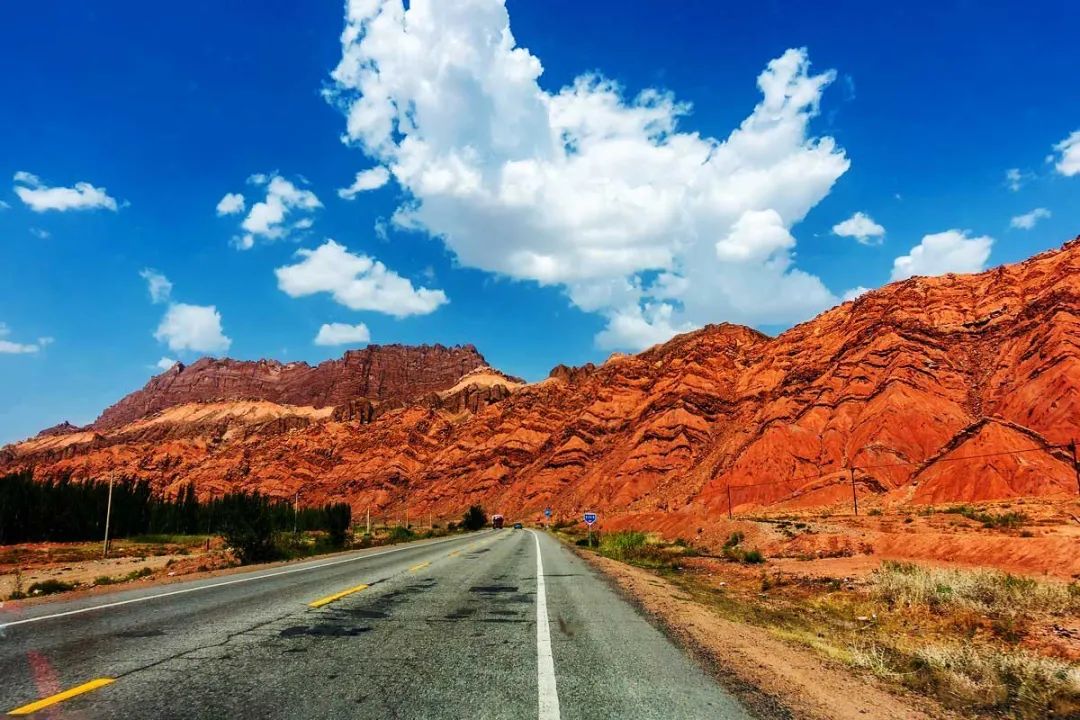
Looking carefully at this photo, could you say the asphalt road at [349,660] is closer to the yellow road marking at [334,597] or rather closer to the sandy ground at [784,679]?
the yellow road marking at [334,597]

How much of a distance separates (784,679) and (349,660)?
15.8 ft

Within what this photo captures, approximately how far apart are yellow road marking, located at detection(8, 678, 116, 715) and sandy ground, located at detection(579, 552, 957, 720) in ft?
19.6

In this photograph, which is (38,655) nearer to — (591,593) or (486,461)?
(591,593)

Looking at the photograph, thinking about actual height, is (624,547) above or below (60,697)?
below

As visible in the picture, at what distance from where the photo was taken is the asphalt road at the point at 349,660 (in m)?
5.05

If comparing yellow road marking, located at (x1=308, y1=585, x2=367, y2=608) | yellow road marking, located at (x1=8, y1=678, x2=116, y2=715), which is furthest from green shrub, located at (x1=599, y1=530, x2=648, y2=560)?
yellow road marking, located at (x1=8, y1=678, x2=116, y2=715)

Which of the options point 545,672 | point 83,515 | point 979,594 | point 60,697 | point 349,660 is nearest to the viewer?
point 60,697

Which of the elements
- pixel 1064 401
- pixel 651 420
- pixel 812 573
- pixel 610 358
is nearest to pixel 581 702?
pixel 812 573

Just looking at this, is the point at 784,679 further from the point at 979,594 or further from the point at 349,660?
the point at 979,594

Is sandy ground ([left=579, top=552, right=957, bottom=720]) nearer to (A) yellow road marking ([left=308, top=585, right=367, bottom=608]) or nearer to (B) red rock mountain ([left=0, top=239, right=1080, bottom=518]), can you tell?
(A) yellow road marking ([left=308, top=585, right=367, bottom=608])

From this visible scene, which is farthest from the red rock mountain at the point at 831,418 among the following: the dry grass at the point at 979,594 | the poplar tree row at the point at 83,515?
the poplar tree row at the point at 83,515

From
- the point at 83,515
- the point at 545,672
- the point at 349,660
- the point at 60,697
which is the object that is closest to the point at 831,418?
the point at 545,672

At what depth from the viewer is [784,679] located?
21.6 feet

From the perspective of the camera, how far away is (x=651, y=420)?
105 metres
